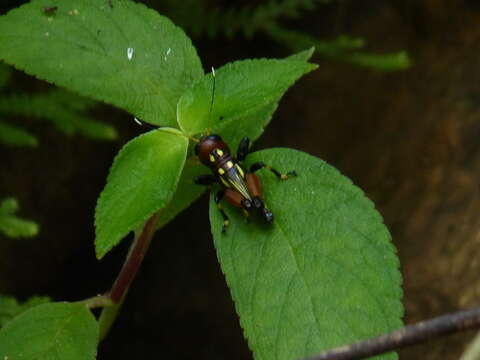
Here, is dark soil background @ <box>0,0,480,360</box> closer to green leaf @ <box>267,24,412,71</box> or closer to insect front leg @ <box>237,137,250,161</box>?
green leaf @ <box>267,24,412,71</box>

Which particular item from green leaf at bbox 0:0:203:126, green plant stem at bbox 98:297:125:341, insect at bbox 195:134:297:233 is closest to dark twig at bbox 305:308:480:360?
insect at bbox 195:134:297:233

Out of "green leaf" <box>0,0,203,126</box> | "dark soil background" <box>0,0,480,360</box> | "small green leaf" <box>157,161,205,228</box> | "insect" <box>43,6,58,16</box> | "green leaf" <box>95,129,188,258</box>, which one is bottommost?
"dark soil background" <box>0,0,480,360</box>

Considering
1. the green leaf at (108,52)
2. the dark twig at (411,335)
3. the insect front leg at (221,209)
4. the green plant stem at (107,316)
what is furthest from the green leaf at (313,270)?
the green plant stem at (107,316)

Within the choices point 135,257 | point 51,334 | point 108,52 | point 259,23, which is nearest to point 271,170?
point 135,257

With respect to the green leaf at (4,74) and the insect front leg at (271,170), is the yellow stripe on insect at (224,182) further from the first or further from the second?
the green leaf at (4,74)

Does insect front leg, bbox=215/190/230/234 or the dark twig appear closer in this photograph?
the dark twig
